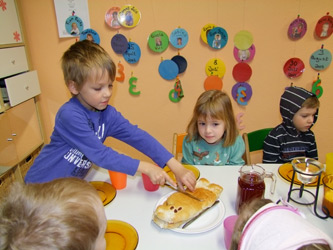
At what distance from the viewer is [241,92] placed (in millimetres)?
2029

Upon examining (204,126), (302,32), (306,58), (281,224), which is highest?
(302,32)

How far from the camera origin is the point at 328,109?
80.5 inches

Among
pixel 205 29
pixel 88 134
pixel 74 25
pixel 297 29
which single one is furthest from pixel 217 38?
pixel 88 134

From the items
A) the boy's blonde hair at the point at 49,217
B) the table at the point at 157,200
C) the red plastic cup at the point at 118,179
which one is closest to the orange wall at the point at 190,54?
the table at the point at 157,200

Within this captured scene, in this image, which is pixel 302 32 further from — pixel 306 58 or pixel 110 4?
pixel 110 4

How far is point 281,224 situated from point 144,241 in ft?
1.39

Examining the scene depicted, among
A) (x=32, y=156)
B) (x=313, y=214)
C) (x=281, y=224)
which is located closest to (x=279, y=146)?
(x=313, y=214)

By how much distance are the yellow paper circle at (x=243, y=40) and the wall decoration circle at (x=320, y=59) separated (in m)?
0.49

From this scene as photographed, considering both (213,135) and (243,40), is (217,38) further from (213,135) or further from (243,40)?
(213,135)

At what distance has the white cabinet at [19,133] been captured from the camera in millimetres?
1839

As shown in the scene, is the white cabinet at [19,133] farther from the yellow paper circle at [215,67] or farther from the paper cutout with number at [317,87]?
the paper cutout with number at [317,87]

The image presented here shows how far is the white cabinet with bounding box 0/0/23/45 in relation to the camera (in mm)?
1719

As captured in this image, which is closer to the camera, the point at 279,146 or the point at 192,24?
the point at 279,146

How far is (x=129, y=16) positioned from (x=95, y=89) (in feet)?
3.57
